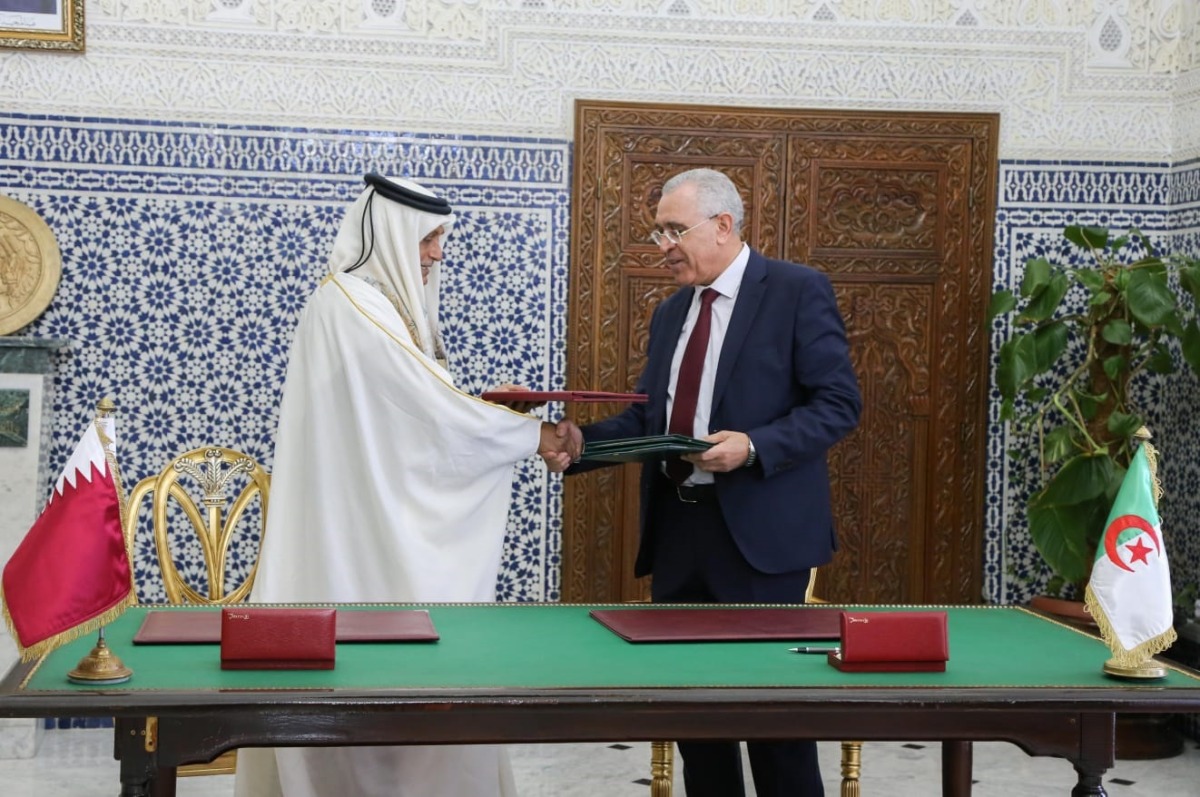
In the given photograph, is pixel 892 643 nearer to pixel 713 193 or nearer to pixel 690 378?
pixel 690 378

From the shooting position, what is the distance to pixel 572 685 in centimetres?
225

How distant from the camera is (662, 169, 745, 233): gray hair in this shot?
3680 millimetres

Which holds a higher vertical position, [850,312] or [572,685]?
[850,312]

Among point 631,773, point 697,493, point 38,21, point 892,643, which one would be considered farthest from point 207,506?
point 38,21

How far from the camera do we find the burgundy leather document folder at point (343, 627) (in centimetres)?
251

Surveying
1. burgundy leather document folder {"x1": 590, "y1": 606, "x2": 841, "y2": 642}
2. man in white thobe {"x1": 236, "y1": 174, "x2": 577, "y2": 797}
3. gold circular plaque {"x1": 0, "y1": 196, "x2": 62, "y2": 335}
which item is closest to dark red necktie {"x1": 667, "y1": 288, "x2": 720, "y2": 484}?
man in white thobe {"x1": 236, "y1": 174, "x2": 577, "y2": 797}

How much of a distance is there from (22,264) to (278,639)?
315 centimetres

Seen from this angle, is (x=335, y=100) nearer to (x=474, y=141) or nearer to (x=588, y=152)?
(x=474, y=141)

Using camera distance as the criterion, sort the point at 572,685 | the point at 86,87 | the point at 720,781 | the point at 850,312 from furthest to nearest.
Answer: the point at 850,312 → the point at 86,87 → the point at 720,781 → the point at 572,685

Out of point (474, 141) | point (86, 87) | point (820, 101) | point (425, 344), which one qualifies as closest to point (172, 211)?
point (86, 87)

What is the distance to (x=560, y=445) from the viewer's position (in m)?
3.67

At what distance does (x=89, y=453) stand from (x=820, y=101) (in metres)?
3.62

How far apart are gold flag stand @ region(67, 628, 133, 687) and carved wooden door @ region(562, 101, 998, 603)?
3.08 m

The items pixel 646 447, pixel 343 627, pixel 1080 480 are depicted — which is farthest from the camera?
pixel 1080 480
